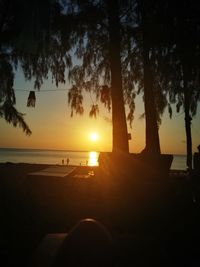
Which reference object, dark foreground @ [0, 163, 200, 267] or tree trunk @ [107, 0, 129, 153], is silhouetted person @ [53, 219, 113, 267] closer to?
dark foreground @ [0, 163, 200, 267]

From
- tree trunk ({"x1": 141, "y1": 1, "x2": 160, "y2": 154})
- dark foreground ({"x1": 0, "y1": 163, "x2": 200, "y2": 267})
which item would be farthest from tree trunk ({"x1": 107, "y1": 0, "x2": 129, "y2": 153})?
dark foreground ({"x1": 0, "y1": 163, "x2": 200, "y2": 267})

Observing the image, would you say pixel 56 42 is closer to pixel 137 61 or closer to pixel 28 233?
pixel 137 61

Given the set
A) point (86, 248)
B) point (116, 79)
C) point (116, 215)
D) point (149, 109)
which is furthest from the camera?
point (149, 109)

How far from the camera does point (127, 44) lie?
14844mm

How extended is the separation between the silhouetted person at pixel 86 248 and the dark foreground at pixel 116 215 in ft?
0.46

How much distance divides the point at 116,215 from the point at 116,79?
6057 mm

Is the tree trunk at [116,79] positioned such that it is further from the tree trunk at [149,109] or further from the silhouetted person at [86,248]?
the silhouetted person at [86,248]

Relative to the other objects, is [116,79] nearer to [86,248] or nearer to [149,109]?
[149,109]

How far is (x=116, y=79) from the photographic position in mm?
12875

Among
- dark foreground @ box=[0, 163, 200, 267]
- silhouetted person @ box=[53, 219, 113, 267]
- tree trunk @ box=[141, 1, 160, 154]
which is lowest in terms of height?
dark foreground @ box=[0, 163, 200, 267]

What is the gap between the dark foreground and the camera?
523cm

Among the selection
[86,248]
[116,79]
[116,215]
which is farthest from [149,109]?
[86,248]

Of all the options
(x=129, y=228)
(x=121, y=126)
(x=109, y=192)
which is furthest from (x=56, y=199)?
(x=121, y=126)

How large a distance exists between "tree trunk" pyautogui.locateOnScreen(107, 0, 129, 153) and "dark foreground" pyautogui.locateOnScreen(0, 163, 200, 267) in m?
1.93
